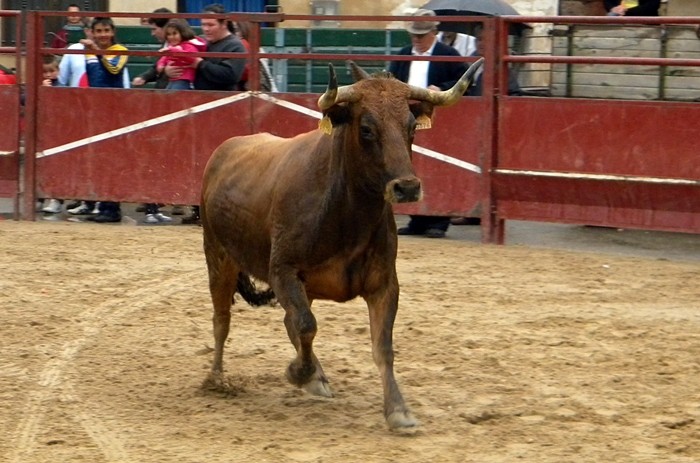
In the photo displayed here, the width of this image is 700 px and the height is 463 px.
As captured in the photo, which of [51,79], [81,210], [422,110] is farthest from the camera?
[81,210]

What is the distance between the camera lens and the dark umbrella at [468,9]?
12297 mm

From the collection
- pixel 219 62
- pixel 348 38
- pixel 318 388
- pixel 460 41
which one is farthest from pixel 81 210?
pixel 318 388

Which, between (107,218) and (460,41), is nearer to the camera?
(460,41)

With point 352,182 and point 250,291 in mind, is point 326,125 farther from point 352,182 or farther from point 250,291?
point 250,291

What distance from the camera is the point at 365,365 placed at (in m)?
6.96

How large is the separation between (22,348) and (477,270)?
12.6ft

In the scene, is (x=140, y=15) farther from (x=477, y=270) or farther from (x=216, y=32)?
(x=477, y=270)

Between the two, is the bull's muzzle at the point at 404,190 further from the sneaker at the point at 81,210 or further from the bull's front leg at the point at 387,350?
the sneaker at the point at 81,210

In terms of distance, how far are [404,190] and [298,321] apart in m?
0.79

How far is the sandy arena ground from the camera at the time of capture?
5.46 m

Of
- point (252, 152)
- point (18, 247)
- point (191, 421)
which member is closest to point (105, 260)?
point (18, 247)

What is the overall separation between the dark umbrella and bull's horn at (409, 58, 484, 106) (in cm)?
623

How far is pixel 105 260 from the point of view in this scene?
402 inches

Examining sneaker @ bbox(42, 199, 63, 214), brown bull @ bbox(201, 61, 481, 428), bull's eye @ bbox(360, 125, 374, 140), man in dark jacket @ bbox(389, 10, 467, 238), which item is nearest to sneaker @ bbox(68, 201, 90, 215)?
sneaker @ bbox(42, 199, 63, 214)
